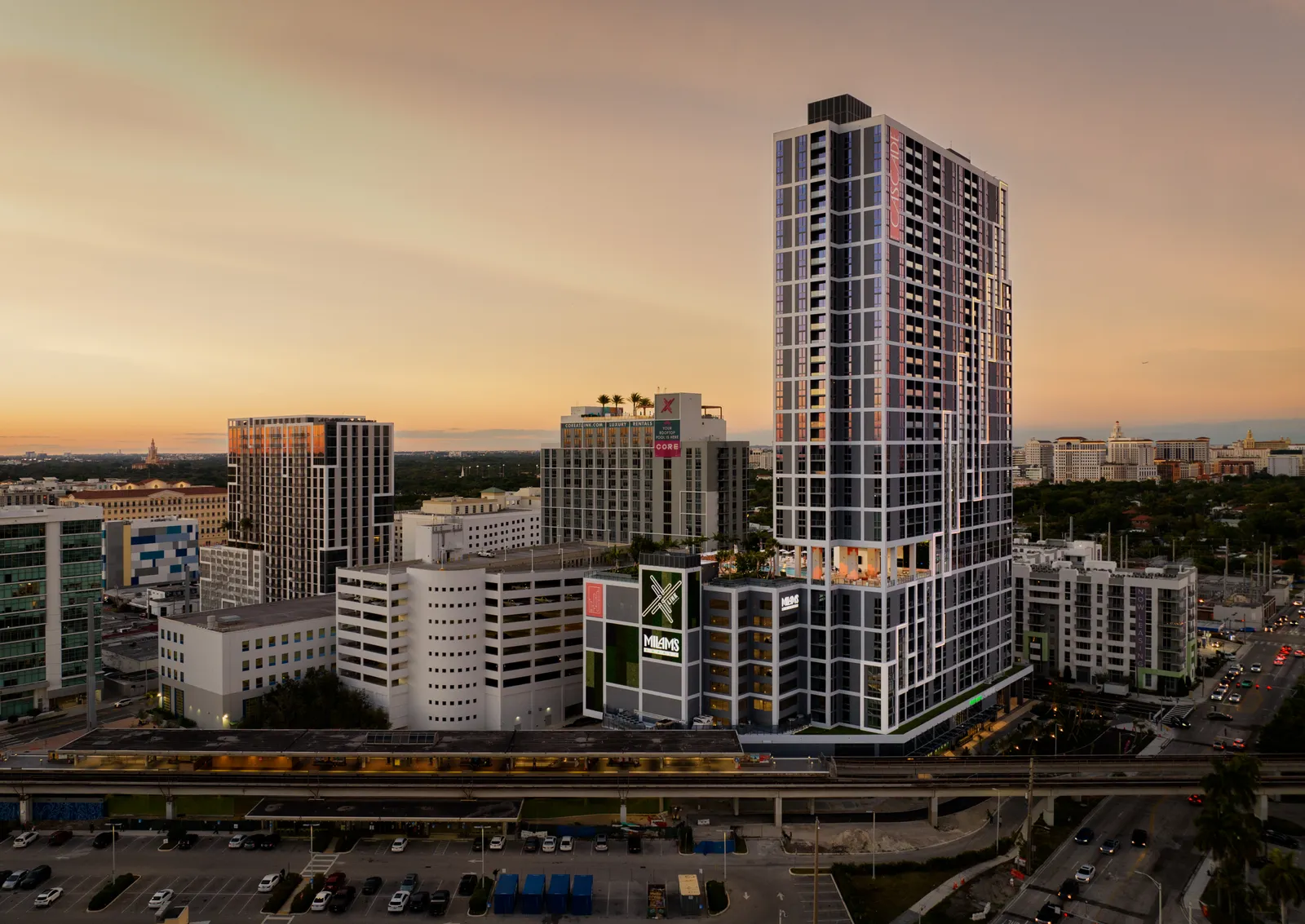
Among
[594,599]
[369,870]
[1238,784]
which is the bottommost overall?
[369,870]

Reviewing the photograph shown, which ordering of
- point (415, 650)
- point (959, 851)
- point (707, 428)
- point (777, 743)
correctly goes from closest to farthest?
point (959, 851), point (777, 743), point (415, 650), point (707, 428)

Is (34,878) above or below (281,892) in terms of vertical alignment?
above

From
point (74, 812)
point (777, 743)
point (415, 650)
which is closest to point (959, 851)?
point (777, 743)

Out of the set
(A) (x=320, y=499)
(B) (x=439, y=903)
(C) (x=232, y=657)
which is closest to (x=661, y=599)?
(B) (x=439, y=903)

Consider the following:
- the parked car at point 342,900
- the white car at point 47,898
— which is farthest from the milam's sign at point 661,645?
the white car at point 47,898

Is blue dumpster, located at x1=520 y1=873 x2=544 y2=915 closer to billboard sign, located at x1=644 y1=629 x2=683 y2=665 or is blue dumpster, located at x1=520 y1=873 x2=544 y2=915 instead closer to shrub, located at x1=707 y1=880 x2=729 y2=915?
shrub, located at x1=707 y1=880 x2=729 y2=915

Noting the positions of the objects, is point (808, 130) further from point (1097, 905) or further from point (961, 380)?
point (1097, 905)

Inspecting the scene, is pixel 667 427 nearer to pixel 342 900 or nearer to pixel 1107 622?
pixel 1107 622
